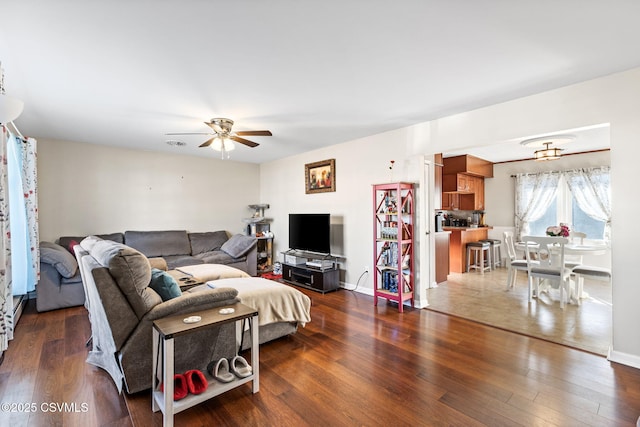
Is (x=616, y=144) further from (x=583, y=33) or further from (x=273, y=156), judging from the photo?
(x=273, y=156)

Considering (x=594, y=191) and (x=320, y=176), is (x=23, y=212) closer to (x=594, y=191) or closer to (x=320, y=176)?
(x=320, y=176)

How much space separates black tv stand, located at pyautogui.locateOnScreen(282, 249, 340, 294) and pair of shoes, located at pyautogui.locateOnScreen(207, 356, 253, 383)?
256 centimetres

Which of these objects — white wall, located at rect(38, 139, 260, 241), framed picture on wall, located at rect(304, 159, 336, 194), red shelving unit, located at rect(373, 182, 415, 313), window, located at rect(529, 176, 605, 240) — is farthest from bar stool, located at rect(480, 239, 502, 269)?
white wall, located at rect(38, 139, 260, 241)

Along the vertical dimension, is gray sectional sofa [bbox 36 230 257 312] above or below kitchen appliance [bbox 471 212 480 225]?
below

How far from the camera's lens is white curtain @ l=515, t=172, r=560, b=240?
623 cm

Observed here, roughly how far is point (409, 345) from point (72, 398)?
274cm

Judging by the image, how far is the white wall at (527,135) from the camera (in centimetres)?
247

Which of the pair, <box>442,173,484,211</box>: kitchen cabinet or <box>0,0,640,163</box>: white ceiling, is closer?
<box>0,0,640,163</box>: white ceiling

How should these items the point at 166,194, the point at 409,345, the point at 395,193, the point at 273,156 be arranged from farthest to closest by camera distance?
the point at 273,156 → the point at 166,194 → the point at 395,193 → the point at 409,345

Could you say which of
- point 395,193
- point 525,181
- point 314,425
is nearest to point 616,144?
point 395,193

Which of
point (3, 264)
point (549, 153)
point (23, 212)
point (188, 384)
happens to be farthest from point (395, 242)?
point (23, 212)

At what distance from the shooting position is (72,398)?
204 centimetres

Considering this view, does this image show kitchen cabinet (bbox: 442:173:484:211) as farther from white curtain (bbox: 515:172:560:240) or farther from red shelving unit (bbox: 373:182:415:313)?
red shelving unit (bbox: 373:182:415:313)

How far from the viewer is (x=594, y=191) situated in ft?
18.5
